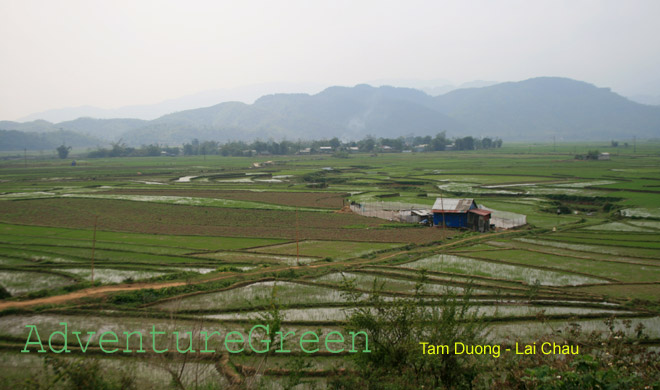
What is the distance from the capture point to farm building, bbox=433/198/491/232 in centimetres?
2509

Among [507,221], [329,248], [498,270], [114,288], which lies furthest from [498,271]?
[114,288]

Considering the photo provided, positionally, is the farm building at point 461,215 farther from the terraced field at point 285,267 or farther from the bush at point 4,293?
the bush at point 4,293

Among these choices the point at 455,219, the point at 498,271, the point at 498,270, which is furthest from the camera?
the point at 455,219

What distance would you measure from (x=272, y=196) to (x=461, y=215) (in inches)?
730

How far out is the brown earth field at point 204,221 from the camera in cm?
2388

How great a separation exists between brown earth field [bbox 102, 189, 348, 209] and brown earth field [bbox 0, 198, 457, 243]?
4481 mm

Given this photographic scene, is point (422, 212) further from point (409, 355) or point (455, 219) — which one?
point (409, 355)

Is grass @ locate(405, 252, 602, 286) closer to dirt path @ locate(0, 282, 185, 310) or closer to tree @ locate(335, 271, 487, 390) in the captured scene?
tree @ locate(335, 271, 487, 390)

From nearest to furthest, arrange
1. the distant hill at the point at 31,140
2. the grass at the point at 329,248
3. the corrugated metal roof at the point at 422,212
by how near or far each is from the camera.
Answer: the grass at the point at 329,248
the corrugated metal roof at the point at 422,212
the distant hill at the point at 31,140

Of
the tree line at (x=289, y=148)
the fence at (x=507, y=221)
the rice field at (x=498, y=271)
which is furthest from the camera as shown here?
the tree line at (x=289, y=148)

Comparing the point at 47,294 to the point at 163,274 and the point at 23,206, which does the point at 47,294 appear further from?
the point at 23,206

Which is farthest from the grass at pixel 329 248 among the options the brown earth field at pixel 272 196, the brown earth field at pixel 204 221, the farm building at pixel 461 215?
the brown earth field at pixel 272 196

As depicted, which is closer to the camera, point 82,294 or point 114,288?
point 82,294

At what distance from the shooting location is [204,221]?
89.0 feet
